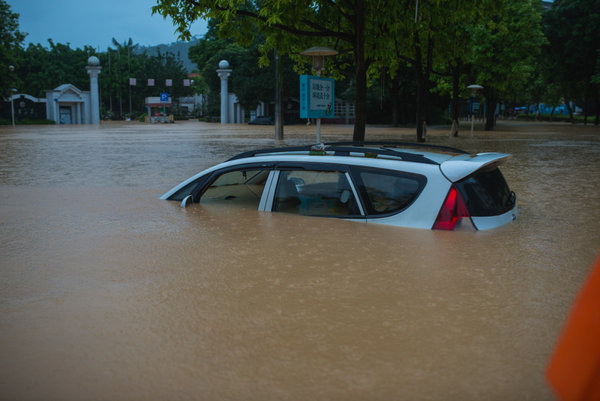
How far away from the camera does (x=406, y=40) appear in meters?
21.7

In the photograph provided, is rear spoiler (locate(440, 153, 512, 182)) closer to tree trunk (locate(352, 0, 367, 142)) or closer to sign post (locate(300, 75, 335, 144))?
sign post (locate(300, 75, 335, 144))

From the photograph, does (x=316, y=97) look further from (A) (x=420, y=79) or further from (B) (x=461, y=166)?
(A) (x=420, y=79)

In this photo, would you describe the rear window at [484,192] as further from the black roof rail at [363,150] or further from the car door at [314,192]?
the car door at [314,192]

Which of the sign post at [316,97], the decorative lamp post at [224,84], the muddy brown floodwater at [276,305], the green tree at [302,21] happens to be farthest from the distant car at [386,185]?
the decorative lamp post at [224,84]

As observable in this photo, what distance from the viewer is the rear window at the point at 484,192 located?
5578 millimetres

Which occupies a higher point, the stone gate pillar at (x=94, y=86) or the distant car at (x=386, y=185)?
the stone gate pillar at (x=94, y=86)

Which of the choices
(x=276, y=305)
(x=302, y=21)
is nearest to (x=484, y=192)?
(x=276, y=305)

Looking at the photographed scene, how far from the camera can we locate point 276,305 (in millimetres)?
4133

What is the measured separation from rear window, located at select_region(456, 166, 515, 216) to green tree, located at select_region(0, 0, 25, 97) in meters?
51.8

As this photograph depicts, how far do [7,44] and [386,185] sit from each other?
5427cm

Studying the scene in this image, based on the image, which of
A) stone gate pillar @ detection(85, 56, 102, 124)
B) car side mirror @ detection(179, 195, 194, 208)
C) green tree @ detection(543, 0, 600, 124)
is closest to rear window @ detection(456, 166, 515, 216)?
car side mirror @ detection(179, 195, 194, 208)

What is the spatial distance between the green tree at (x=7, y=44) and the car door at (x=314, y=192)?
165 feet

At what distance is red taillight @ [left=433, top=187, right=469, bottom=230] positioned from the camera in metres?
5.62

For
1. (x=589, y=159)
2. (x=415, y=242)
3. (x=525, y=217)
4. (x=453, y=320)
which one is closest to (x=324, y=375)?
(x=453, y=320)
